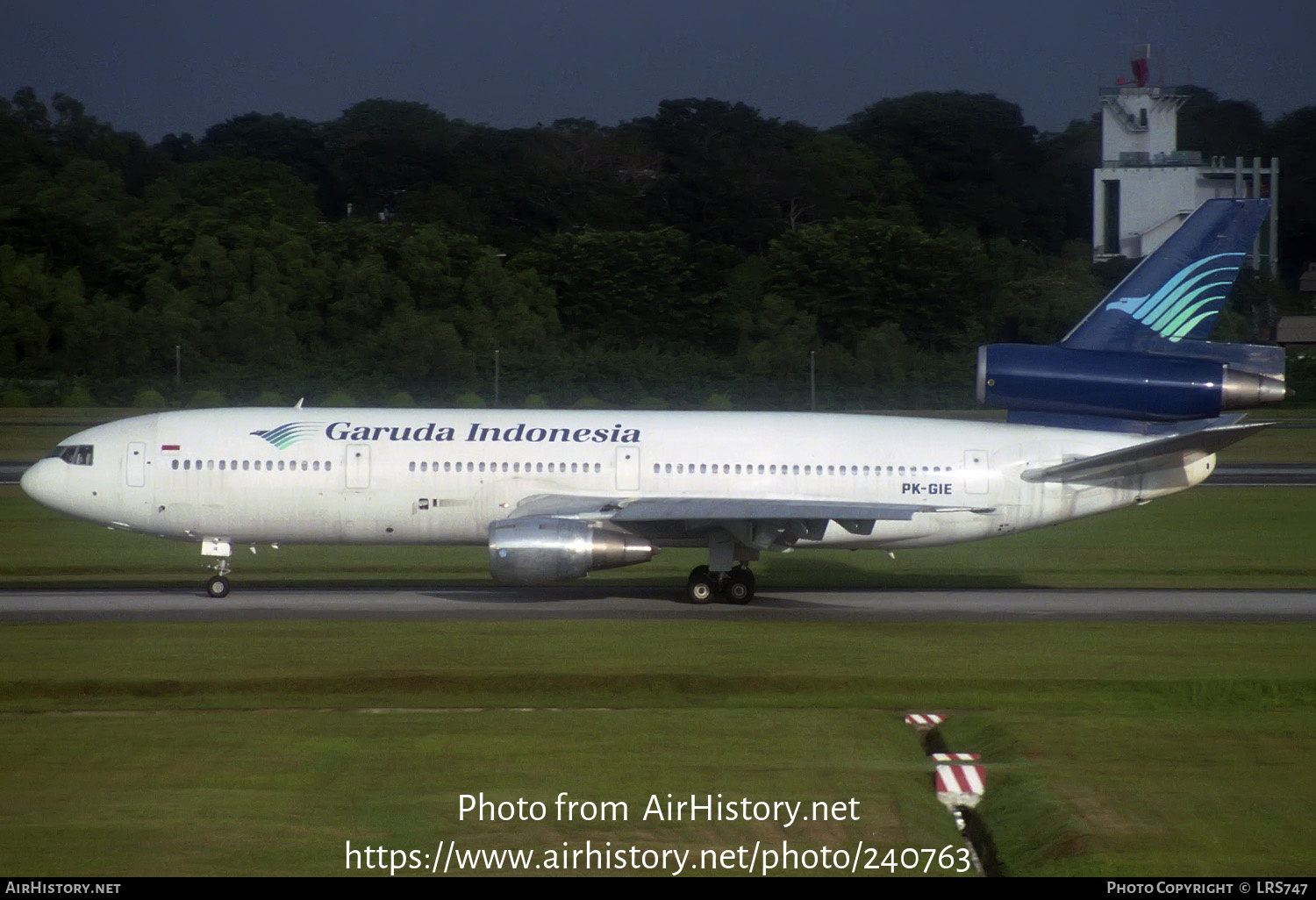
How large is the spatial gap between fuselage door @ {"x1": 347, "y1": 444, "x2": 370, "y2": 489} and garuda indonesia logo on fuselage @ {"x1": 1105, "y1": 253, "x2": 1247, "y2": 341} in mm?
15851

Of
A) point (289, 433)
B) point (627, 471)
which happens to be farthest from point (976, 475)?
point (289, 433)

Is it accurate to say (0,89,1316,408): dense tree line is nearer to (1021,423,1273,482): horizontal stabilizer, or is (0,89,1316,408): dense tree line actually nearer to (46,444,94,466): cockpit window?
(46,444,94,466): cockpit window

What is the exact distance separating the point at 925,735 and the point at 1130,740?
2409 millimetres

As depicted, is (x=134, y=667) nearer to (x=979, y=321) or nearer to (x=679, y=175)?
(x=979, y=321)

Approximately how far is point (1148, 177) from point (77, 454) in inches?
4054

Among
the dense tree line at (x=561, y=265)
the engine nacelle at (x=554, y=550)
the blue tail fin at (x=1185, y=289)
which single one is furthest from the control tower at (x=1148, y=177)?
the engine nacelle at (x=554, y=550)

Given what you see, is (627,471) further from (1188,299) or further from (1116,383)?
(1188,299)

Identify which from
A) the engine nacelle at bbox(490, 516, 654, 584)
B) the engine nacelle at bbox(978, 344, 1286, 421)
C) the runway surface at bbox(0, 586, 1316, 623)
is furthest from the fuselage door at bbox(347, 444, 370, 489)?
the engine nacelle at bbox(978, 344, 1286, 421)

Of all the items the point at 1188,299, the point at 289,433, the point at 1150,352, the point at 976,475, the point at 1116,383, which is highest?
the point at 1188,299

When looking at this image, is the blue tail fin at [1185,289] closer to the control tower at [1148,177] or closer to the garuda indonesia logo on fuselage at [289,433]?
the garuda indonesia logo on fuselage at [289,433]

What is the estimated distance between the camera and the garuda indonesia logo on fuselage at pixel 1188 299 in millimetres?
29750

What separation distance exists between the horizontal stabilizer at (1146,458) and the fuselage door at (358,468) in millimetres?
13358

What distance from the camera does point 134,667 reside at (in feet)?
71.0

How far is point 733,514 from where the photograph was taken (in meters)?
27.5
